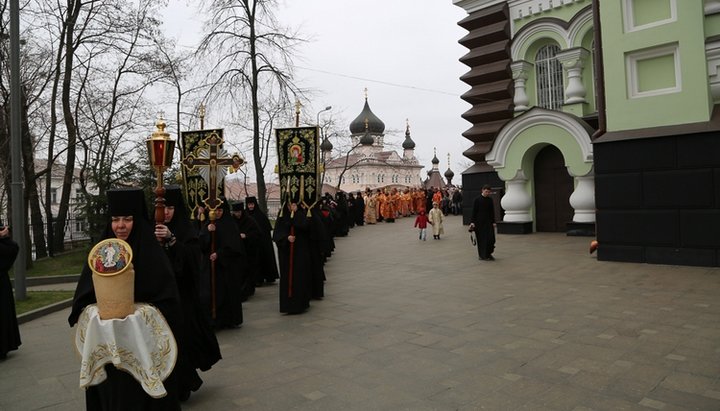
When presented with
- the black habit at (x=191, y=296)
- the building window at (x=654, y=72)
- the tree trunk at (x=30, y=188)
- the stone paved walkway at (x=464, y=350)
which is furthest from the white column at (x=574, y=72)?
the tree trunk at (x=30, y=188)

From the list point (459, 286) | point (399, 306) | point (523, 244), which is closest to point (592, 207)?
point (523, 244)

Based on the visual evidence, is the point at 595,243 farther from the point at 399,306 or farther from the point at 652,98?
the point at 399,306

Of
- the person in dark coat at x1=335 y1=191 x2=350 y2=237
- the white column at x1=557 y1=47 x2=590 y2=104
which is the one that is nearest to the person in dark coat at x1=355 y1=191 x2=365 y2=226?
the person in dark coat at x1=335 y1=191 x2=350 y2=237

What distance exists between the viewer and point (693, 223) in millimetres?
10211

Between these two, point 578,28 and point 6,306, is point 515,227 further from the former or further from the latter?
point 6,306

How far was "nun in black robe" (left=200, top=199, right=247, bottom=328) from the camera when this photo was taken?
6.74 m

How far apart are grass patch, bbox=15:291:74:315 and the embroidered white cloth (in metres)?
6.61

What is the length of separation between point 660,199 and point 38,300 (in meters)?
12.5

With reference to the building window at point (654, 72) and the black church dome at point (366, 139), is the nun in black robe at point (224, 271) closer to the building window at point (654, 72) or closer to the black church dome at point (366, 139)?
the building window at point (654, 72)

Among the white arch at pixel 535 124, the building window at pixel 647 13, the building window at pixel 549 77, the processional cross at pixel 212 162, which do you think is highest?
the building window at pixel 549 77

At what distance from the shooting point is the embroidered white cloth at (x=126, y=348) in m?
3.05

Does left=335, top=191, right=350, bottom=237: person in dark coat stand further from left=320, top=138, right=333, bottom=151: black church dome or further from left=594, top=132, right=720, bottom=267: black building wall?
left=320, top=138, right=333, bottom=151: black church dome

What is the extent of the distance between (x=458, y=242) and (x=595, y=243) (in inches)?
213

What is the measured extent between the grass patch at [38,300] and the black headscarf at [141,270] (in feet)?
21.2
